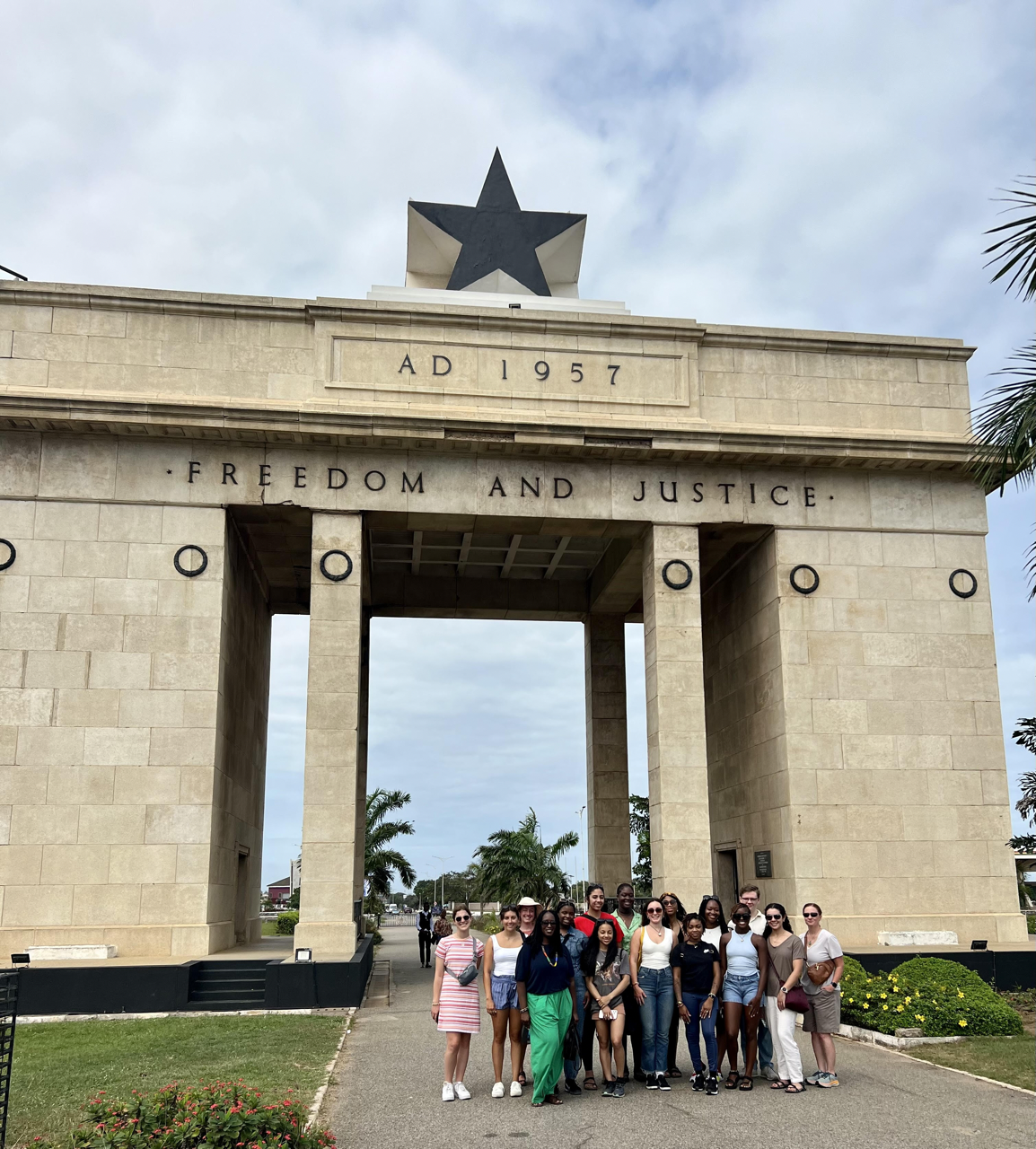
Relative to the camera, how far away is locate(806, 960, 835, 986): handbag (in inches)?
449

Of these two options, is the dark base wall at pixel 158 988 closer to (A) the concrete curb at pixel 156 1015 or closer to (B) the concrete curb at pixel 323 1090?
(A) the concrete curb at pixel 156 1015

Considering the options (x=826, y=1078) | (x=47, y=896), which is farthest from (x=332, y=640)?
(x=826, y=1078)

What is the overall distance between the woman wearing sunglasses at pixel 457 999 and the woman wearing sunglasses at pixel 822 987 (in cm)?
344

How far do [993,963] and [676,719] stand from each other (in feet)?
23.1

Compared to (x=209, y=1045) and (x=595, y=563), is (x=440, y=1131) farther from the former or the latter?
(x=595, y=563)

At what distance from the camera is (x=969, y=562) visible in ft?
77.9

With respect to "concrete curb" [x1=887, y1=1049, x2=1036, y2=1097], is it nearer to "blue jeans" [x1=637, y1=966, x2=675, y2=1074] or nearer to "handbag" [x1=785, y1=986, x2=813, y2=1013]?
"handbag" [x1=785, y1=986, x2=813, y2=1013]

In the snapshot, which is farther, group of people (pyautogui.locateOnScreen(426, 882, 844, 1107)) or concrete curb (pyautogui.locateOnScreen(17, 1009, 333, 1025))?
concrete curb (pyautogui.locateOnScreen(17, 1009, 333, 1025))

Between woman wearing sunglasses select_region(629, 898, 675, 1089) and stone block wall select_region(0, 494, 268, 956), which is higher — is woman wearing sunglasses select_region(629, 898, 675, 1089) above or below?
below

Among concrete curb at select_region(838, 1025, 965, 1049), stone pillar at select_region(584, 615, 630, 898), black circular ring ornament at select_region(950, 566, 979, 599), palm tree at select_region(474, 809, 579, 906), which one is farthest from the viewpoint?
palm tree at select_region(474, 809, 579, 906)

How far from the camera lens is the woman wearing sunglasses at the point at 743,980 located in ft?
37.8

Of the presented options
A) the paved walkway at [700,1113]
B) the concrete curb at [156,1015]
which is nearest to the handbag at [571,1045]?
the paved walkway at [700,1113]

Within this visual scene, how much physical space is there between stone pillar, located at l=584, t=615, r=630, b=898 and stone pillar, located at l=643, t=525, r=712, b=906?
7.03m

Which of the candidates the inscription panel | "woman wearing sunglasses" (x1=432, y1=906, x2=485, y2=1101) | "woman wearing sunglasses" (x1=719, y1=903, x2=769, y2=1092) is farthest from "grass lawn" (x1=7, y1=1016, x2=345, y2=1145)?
the inscription panel
